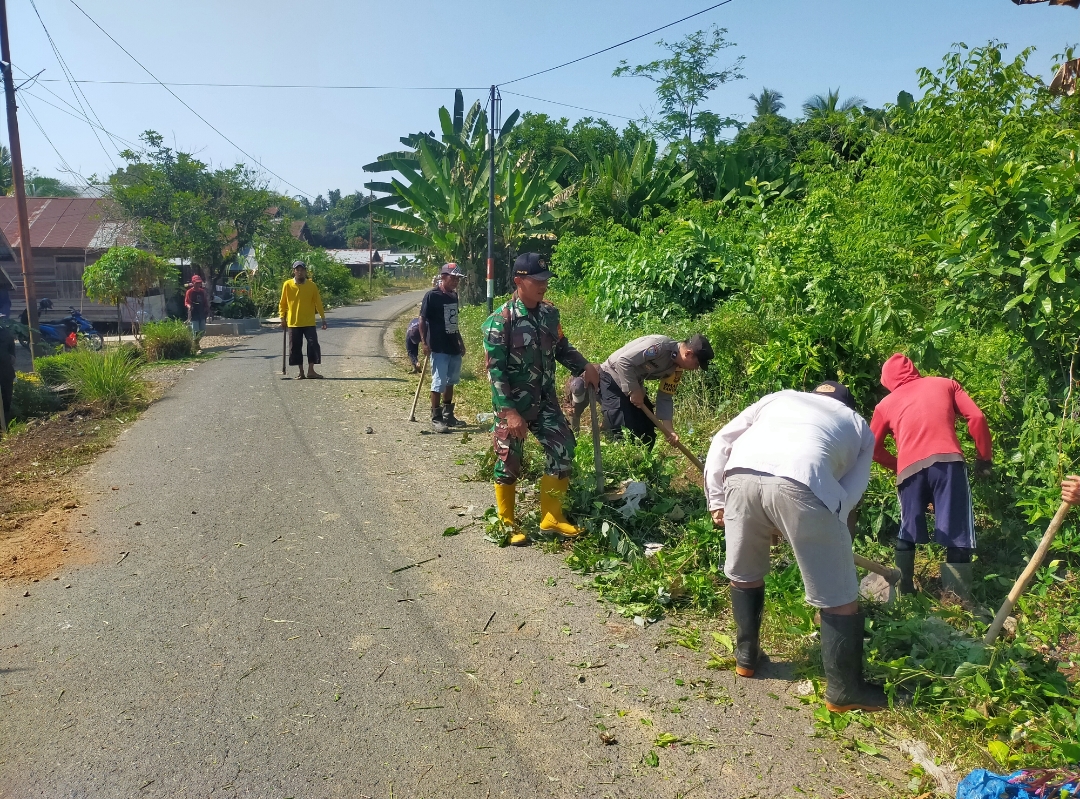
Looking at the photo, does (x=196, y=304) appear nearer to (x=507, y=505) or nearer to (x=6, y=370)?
(x=6, y=370)

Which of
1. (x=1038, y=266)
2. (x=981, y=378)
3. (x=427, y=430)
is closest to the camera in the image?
(x=1038, y=266)

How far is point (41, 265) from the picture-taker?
106 ft

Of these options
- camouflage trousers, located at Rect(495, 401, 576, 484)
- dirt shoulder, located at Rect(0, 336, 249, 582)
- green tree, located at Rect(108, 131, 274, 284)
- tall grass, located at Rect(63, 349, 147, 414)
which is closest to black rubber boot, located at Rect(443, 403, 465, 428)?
dirt shoulder, located at Rect(0, 336, 249, 582)

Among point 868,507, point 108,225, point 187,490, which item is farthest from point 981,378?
point 108,225

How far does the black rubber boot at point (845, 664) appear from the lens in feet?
12.3

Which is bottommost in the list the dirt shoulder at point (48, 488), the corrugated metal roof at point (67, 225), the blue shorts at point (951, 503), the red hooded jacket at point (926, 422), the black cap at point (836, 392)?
the dirt shoulder at point (48, 488)

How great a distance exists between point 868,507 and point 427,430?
5181 mm

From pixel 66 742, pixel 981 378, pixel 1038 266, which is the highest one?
pixel 1038 266

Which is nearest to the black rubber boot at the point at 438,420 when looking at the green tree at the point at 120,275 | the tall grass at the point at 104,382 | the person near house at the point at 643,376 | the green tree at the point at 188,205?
the person near house at the point at 643,376

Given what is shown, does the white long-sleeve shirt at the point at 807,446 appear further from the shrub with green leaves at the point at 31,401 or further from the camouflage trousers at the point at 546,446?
the shrub with green leaves at the point at 31,401

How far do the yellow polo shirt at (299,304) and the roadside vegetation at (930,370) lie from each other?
131 inches

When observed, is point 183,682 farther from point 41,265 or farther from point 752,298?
point 41,265

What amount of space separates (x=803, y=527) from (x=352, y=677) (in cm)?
228

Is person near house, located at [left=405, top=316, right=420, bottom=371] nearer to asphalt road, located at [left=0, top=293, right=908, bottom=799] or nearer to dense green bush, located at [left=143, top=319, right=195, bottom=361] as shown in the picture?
asphalt road, located at [left=0, top=293, right=908, bottom=799]
